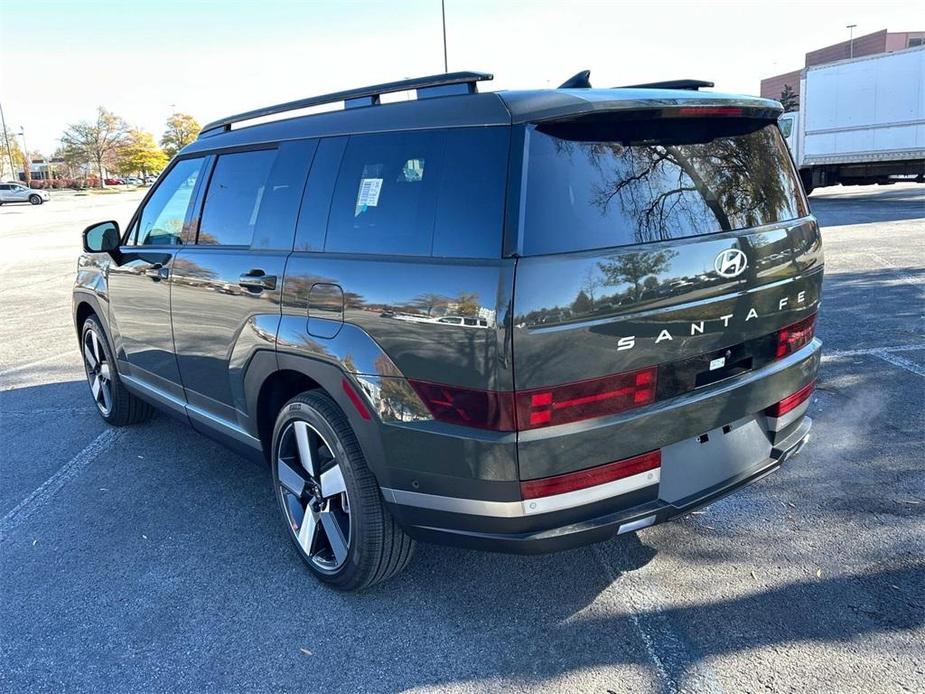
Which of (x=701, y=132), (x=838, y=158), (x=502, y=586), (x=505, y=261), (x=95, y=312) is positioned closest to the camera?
(x=505, y=261)

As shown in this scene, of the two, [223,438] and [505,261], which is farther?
[223,438]

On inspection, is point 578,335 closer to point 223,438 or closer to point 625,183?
point 625,183

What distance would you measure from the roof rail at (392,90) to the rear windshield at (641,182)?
42cm

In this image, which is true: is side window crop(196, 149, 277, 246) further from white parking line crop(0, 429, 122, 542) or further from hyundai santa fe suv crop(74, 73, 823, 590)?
white parking line crop(0, 429, 122, 542)

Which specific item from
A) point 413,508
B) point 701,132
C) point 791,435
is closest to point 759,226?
point 701,132

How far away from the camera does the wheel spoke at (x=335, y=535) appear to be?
122 inches

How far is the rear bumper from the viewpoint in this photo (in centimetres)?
253

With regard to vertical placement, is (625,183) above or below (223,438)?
above

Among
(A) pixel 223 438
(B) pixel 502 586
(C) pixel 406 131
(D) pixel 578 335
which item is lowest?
(B) pixel 502 586

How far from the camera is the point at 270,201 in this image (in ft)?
11.3

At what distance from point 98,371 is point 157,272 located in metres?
1.70

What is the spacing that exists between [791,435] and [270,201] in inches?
101

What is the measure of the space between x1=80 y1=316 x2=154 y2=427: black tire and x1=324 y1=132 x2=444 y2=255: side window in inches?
111

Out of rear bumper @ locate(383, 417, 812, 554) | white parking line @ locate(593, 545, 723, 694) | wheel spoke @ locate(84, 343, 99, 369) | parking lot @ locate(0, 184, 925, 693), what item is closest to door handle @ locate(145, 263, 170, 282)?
parking lot @ locate(0, 184, 925, 693)
